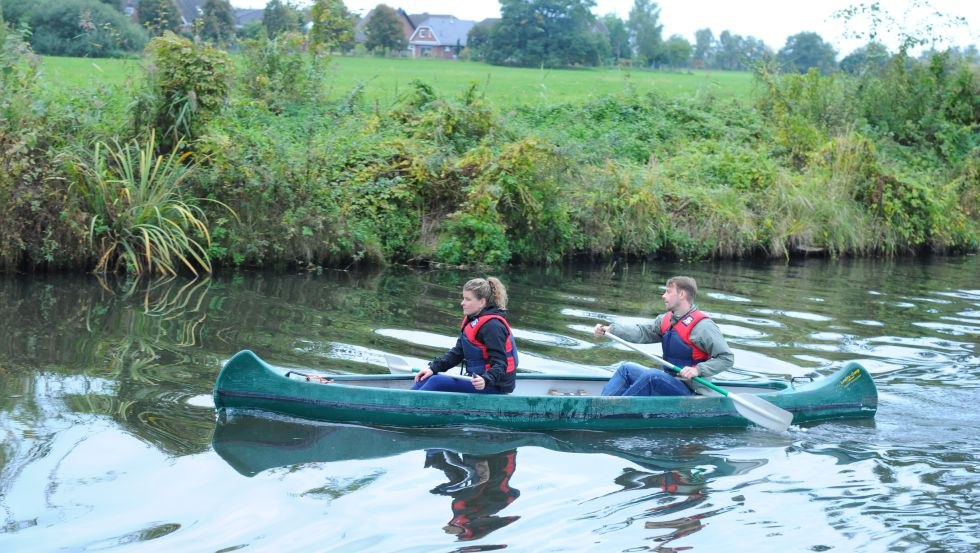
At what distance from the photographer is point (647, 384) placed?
769cm

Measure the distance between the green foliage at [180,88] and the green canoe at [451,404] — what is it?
7388 mm

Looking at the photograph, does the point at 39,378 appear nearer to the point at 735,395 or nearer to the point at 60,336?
the point at 60,336

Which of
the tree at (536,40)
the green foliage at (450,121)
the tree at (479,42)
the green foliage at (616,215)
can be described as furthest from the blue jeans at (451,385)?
the tree at (479,42)

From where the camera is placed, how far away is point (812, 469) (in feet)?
22.1

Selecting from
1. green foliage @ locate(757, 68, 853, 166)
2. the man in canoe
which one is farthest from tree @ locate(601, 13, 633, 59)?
the man in canoe

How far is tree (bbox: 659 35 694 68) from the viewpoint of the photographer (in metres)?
77.7

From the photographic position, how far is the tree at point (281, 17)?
1952 centimetres

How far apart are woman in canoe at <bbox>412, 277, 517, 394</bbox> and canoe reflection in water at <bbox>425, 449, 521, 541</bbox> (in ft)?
2.02

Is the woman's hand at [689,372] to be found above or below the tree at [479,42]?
below

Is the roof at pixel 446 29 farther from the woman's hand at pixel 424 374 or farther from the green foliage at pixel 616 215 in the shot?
the woman's hand at pixel 424 374

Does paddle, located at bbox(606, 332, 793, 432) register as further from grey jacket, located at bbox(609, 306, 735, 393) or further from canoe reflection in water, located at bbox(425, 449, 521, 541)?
canoe reflection in water, located at bbox(425, 449, 521, 541)

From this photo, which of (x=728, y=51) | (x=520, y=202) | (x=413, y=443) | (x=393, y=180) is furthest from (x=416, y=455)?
(x=728, y=51)

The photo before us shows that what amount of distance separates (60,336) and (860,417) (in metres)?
7.20

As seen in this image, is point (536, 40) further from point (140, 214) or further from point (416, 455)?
point (416, 455)
